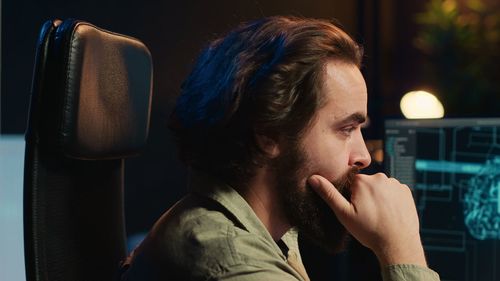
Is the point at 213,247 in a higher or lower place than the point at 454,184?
higher

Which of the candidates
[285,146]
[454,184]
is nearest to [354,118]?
[285,146]

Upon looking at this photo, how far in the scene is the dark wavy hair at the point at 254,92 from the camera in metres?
1.02

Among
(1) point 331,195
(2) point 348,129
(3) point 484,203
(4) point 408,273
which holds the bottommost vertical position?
(3) point 484,203

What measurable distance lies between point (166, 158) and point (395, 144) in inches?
27.3

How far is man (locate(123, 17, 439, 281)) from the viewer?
102 cm

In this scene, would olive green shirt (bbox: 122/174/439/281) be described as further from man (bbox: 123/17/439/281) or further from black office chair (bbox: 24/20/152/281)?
black office chair (bbox: 24/20/152/281)

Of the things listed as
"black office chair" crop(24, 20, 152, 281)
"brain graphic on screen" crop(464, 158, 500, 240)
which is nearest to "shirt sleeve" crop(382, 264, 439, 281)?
"black office chair" crop(24, 20, 152, 281)

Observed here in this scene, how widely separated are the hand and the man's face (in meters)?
0.02

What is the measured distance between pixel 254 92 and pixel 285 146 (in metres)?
0.12

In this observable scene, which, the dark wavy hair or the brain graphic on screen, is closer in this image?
the dark wavy hair

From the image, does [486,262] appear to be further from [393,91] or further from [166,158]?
[166,158]

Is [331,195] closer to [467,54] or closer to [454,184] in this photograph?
[454,184]

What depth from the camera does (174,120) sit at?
3.78 ft

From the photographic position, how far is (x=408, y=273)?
39.6 inches
